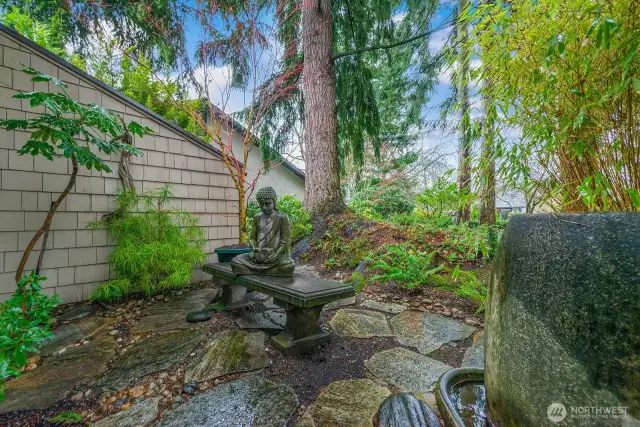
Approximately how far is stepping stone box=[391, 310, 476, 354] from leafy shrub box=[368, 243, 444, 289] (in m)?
0.47

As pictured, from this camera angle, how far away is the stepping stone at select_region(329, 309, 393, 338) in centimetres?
229

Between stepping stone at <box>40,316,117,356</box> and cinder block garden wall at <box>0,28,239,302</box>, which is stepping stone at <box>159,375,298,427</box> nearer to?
stepping stone at <box>40,316,117,356</box>

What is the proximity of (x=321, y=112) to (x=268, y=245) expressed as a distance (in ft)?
11.0

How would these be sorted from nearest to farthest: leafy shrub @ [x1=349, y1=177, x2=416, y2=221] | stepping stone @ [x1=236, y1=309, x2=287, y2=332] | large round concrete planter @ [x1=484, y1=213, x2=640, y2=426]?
large round concrete planter @ [x1=484, y1=213, x2=640, y2=426], stepping stone @ [x1=236, y1=309, x2=287, y2=332], leafy shrub @ [x1=349, y1=177, x2=416, y2=221]

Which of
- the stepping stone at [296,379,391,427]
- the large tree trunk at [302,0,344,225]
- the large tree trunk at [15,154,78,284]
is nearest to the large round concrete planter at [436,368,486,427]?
the stepping stone at [296,379,391,427]

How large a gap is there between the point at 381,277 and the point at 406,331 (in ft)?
2.98

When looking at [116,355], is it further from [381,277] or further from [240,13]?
[240,13]

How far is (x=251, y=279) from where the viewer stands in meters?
2.42

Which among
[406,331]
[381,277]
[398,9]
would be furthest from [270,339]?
[398,9]

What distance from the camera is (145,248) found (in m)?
3.12

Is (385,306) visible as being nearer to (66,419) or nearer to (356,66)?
(66,419)

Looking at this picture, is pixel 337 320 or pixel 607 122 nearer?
pixel 607 122

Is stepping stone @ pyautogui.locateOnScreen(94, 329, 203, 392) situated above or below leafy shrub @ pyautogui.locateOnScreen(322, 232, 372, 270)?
below

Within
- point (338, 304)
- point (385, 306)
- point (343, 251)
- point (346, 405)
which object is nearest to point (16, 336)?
point (346, 405)
